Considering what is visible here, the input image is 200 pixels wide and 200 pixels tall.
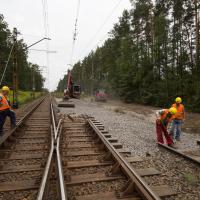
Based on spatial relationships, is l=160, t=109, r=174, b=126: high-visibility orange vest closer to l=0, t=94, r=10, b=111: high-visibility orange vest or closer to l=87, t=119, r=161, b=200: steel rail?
l=87, t=119, r=161, b=200: steel rail

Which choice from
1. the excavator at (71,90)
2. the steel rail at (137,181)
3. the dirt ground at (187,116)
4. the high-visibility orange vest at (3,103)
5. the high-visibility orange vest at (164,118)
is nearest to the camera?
the steel rail at (137,181)

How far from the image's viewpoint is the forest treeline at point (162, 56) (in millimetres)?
28203

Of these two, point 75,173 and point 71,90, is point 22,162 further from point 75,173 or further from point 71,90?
point 71,90

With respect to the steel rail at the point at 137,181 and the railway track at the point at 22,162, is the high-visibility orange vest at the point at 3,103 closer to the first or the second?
the railway track at the point at 22,162

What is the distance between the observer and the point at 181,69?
3134 centimetres

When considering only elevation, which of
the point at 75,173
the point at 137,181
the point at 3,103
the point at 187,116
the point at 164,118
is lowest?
the point at 187,116

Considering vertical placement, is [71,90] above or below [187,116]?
above

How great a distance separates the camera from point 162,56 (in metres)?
33.2

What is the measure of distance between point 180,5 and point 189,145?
27.4 m

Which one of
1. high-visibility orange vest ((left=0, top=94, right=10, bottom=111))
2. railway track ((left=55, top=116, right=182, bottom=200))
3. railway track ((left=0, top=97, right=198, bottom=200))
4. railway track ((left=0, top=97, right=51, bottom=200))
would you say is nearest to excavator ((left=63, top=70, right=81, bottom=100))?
railway track ((left=0, top=97, right=51, bottom=200))

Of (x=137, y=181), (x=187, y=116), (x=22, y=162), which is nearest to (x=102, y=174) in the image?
(x=137, y=181)

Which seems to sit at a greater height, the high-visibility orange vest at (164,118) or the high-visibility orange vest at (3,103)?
the high-visibility orange vest at (3,103)

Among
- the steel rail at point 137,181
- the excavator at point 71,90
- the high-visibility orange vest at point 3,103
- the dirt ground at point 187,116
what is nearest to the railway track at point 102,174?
the steel rail at point 137,181

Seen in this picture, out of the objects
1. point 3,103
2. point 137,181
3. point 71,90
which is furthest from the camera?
point 71,90
